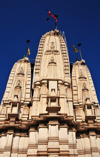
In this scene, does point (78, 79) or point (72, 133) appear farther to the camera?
point (78, 79)

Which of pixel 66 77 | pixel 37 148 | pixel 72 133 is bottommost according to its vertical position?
pixel 37 148

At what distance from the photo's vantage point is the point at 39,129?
1511 cm

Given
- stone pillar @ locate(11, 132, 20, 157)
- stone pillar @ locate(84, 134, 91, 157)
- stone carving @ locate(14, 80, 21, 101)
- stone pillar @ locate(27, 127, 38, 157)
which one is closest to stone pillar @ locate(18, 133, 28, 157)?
stone pillar @ locate(11, 132, 20, 157)

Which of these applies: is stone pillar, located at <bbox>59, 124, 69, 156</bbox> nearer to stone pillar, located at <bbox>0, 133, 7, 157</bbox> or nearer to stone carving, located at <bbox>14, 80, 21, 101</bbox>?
stone pillar, located at <bbox>0, 133, 7, 157</bbox>

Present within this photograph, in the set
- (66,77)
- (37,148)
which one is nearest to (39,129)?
(37,148)

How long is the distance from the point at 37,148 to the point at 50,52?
13514 millimetres

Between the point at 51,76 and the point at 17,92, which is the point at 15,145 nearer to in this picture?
the point at 17,92

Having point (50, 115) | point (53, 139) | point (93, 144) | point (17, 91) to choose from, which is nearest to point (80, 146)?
point (93, 144)

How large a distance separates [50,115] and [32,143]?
9.02ft

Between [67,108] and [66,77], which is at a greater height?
[66,77]

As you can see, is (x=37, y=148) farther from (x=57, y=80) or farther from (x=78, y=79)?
(x=78, y=79)

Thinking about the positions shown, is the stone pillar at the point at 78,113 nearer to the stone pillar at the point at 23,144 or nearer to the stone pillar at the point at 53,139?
the stone pillar at the point at 53,139

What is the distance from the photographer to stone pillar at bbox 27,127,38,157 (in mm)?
14086

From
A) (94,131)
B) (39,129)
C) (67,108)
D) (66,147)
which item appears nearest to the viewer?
(66,147)
